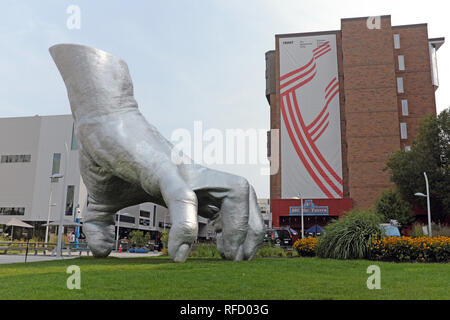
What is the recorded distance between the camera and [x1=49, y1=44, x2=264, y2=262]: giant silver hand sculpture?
32.6 ft

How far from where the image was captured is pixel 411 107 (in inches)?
1666

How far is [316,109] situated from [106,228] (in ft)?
106

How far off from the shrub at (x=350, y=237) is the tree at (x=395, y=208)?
20963 mm

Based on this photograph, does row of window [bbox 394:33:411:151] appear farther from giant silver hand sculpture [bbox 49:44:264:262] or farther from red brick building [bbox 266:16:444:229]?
giant silver hand sculpture [bbox 49:44:264:262]

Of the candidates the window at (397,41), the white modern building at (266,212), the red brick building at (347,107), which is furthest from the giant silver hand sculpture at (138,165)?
the window at (397,41)

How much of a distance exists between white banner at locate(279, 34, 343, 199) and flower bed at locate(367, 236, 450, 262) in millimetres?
29650

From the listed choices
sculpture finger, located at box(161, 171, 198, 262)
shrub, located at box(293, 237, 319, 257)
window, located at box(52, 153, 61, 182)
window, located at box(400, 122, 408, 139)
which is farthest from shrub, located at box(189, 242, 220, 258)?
window, located at box(52, 153, 61, 182)

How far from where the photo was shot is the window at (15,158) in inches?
2036

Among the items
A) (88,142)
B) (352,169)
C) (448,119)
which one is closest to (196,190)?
(88,142)

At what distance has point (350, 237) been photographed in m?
12.0

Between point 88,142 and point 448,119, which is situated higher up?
point 448,119

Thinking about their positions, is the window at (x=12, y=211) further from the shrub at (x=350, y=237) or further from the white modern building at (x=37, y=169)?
the shrub at (x=350, y=237)

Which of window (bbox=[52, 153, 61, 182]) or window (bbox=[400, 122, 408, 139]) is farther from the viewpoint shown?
window (bbox=[52, 153, 61, 182])
